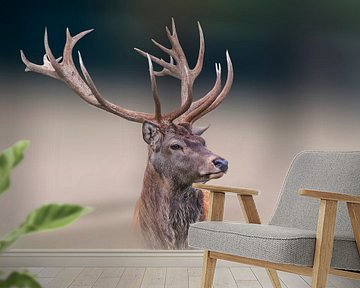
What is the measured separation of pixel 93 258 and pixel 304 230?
168 centimetres

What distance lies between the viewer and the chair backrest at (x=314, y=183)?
8.09ft

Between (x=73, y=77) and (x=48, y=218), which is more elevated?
(x=73, y=77)

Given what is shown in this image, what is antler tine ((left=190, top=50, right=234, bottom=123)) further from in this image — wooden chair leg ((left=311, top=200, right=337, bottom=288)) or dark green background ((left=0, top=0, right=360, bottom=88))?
wooden chair leg ((left=311, top=200, right=337, bottom=288))

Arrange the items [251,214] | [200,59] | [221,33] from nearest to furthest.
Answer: [251,214] → [200,59] → [221,33]

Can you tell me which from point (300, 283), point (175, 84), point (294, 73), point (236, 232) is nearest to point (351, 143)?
point (294, 73)

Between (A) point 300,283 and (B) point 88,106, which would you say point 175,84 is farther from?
(A) point 300,283

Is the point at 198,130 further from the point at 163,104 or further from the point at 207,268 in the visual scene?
the point at 207,268

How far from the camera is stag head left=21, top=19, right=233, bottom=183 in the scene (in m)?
3.42

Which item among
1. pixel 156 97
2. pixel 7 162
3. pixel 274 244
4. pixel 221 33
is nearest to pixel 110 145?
pixel 156 97

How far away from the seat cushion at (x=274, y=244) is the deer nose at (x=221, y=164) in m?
1.15

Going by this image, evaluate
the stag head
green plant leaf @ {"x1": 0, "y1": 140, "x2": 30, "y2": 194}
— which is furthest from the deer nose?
green plant leaf @ {"x1": 0, "y1": 140, "x2": 30, "y2": 194}

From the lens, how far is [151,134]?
3.52 meters

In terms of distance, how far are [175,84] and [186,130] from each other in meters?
0.33

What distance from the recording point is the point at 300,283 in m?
3.34
